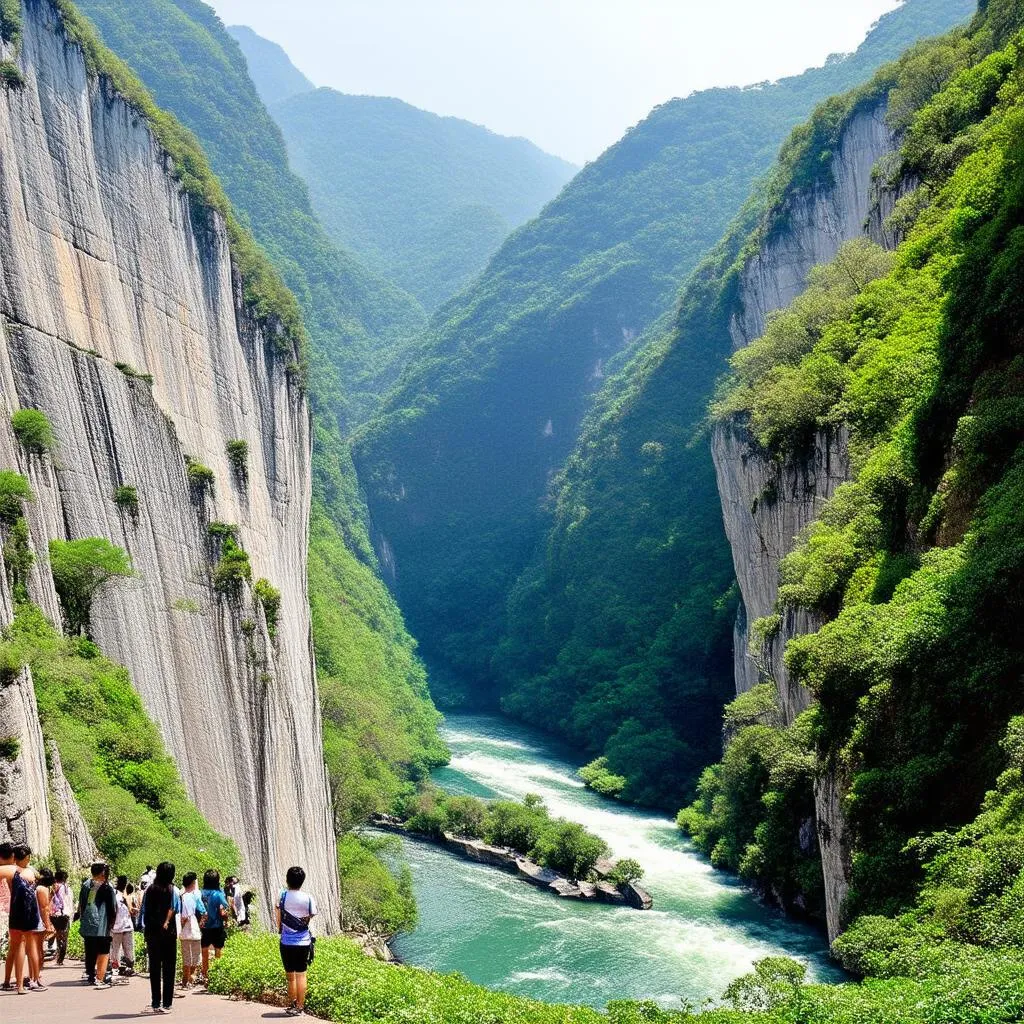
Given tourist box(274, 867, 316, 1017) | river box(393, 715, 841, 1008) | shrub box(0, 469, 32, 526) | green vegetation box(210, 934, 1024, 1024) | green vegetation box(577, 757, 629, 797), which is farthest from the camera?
green vegetation box(577, 757, 629, 797)

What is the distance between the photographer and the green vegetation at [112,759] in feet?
68.5

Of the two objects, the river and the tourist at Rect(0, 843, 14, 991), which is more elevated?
the tourist at Rect(0, 843, 14, 991)

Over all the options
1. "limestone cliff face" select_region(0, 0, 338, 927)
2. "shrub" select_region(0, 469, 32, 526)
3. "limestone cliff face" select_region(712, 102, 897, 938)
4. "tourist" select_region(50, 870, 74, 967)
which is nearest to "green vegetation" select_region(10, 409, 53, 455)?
"limestone cliff face" select_region(0, 0, 338, 927)

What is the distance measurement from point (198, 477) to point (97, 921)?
23.3m

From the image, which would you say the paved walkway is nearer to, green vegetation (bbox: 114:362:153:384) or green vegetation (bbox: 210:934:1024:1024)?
green vegetation (bbox: 210:934:1024:1024)

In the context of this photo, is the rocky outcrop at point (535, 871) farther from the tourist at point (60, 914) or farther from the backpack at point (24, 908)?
the backpack at point (24, 908)

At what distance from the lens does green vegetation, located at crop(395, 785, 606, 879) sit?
46812 millimetres

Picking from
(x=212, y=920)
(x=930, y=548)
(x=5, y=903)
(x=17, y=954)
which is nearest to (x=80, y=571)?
(x=5, y=903)

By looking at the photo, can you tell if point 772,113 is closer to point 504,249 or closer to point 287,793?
point 504,249

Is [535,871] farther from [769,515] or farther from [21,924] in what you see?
[21,924]

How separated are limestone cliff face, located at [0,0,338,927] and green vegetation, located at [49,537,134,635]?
53cm

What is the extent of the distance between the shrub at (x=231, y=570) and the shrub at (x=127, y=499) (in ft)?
13.4

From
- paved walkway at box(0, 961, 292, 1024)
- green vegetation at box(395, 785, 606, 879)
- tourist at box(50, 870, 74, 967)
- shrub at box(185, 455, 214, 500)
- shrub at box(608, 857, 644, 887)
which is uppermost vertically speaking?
shrub at box(185, 455, 214, 500)

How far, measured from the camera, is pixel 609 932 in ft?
128
